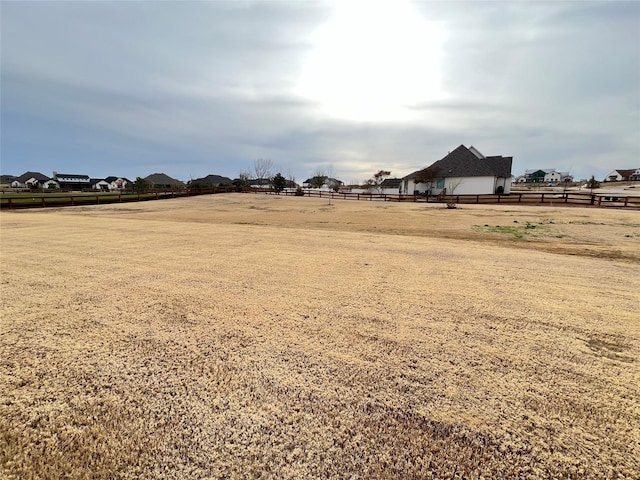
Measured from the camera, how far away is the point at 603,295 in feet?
14.1

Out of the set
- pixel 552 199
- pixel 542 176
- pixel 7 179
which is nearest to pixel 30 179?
pixel 7 179

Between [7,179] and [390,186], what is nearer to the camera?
[390,186]

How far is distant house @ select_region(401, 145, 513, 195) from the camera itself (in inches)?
1492

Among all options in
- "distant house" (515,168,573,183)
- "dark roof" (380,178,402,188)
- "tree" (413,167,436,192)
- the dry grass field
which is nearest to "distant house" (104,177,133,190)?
"dark roof" (380,178,402,188)

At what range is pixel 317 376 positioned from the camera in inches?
94.8

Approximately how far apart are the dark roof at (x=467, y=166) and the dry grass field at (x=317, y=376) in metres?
37.9

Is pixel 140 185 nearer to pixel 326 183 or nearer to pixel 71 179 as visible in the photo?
pixel 326 183

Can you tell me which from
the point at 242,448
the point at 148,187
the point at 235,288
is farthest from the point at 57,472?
the point at 148,187

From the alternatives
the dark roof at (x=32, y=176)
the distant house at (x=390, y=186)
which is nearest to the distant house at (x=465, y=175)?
the distant house at (x=390, y=186)

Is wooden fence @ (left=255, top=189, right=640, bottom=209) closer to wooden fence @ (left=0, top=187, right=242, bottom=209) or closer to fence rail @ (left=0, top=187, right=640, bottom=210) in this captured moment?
fence rail @ (left=0, top=187, right=640, bottom=210)

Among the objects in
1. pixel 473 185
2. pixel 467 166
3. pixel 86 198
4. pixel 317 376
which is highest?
pixel 467 166

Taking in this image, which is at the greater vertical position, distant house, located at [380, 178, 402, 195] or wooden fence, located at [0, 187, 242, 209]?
distant house, located at [380, 178, 402, 195]

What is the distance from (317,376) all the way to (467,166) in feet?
143

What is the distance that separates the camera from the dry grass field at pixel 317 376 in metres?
1.72
